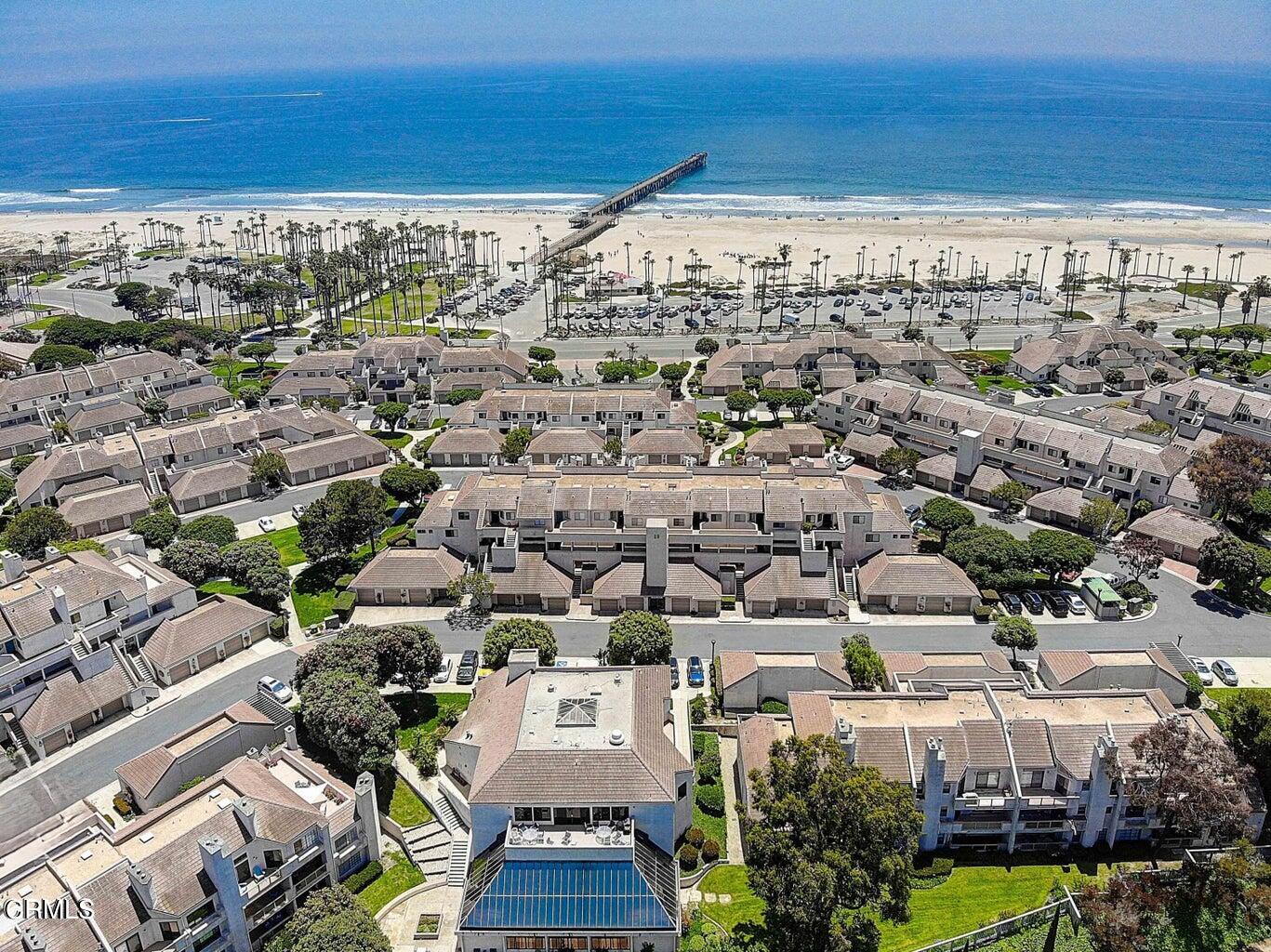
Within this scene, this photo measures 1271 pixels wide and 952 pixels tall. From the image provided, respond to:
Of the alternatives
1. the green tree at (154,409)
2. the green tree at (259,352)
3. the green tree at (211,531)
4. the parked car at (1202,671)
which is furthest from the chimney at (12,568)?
the parked car at (1202,671)

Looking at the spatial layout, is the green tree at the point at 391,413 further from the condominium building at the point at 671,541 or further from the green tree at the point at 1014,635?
the green tree at the point at 1014,635

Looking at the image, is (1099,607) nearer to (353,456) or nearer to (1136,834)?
(1136,834)

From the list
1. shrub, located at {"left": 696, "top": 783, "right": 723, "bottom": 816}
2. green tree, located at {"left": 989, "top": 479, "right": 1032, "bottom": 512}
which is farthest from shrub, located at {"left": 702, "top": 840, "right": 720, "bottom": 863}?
green tree, located at {"left": 989, "top": 479, "right": 1032, "bottom": 512}

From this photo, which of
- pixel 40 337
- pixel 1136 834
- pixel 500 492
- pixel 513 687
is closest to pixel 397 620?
pixel 500 492

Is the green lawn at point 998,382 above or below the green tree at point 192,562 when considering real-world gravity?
above

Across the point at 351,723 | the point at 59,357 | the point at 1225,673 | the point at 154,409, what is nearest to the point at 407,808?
the point at 351,723
